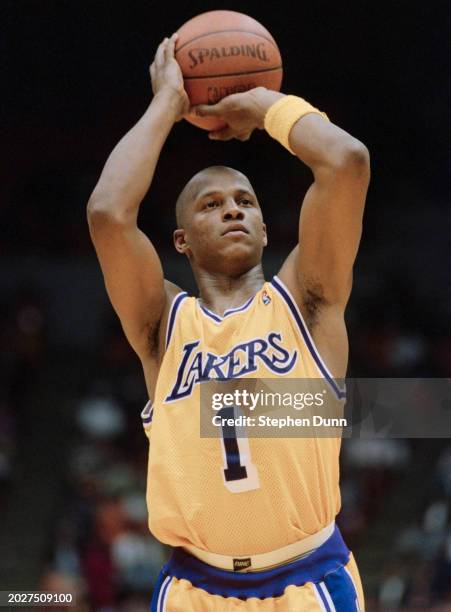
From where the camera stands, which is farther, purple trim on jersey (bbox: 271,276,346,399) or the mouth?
the mouth

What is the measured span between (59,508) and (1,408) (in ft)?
5.65

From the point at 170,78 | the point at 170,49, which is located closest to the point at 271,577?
the point at 170,78

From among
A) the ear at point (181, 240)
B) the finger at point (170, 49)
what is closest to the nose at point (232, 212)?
the ear at point (181, 240)

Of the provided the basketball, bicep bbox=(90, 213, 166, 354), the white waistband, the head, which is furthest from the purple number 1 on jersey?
the basketball

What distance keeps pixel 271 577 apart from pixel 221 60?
2005mm

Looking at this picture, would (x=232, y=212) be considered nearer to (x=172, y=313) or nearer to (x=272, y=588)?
(x=172, y=313)

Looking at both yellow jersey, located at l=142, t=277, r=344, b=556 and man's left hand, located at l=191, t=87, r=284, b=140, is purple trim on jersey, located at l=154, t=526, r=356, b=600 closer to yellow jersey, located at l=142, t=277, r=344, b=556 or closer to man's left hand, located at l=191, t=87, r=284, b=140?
yellow jersey, located at l=142, t=277, r=344, b=556

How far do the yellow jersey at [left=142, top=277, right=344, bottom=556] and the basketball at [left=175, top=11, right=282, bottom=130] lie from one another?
817 mm

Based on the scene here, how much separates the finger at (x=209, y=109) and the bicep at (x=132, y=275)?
1.88ft

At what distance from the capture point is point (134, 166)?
394 centimetres

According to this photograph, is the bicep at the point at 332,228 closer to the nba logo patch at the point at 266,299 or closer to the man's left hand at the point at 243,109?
the nba logo patch at the point at 266,299

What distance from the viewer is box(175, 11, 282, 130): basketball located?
13.5ft

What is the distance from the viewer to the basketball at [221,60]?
13.5 ft

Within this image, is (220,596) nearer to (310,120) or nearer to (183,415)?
(183,415)
